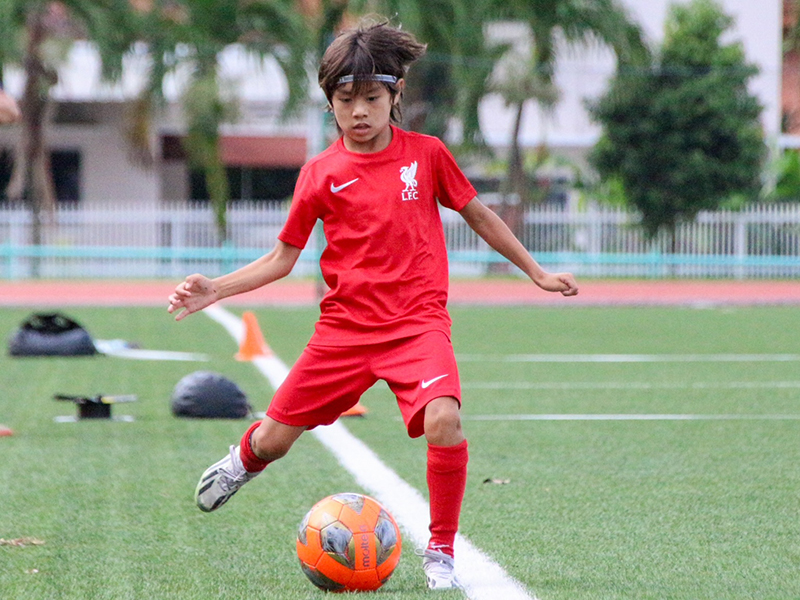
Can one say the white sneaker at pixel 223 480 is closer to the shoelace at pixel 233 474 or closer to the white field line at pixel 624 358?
the shoelace at pixel 233 474

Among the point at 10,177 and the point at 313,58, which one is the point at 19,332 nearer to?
the point at 313,58

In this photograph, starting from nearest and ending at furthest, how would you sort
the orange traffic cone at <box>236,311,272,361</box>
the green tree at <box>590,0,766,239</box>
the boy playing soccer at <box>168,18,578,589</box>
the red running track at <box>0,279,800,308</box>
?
the boy playing soccer at <box>168,18,578,589</box> < the orange traffic cone at <box>236,311,272,361</box> < the red running track at <box>0,279,800,308</box> < the green tree at <box>590,0,766,239</box>

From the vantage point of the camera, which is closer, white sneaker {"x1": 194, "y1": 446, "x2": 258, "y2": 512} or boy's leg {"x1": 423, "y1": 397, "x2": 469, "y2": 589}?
boy's leg {"x1": 423, "y1": 397, "x2": 469, "y2": 589}

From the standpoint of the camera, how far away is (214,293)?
452cm

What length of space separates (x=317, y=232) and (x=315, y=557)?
19.5 m

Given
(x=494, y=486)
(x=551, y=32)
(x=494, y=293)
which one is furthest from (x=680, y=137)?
(x=494, y=486)

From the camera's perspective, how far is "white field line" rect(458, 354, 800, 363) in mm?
12516

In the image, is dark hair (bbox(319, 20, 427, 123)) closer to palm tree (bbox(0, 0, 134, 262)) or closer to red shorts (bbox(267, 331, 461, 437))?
red shorts (bbox(267, 331, 461, 437))

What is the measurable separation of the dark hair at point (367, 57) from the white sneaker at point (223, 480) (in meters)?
1.30

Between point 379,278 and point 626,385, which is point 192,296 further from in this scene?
point 626,385

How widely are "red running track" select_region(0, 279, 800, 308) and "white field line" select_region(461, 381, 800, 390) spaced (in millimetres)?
11403

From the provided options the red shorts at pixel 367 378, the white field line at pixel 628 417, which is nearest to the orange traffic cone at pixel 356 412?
the white field line at pixel 628 417

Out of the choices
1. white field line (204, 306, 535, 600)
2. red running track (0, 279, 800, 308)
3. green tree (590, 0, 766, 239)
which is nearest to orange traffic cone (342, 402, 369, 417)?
white field line (204, 306, 535, 600)

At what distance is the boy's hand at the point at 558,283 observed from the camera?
182 inches
